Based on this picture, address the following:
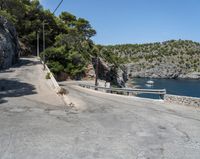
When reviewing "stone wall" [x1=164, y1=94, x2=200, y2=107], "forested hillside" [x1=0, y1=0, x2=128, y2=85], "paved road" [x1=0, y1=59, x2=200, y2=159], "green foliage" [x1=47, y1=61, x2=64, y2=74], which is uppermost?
"forested hillside" [x1=0, y1=0, x2=128, y2=85]

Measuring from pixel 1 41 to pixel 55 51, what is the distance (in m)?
15.9

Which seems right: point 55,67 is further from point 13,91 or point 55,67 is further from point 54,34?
point 13,91

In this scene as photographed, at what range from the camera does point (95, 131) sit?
11.9m

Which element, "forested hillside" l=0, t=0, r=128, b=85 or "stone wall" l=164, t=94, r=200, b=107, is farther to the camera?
"forested hillside" l=0, t=0, r=128, b=85

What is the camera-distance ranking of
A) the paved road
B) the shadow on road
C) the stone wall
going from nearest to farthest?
the paved road < the stone wall < the shadow on road

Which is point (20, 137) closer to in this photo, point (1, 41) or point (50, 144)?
point (50, 144)

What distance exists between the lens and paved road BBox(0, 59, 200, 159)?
9242 millimetres

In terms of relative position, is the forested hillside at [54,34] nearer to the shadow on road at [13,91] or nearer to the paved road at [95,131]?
the shadow on road at [13,91]

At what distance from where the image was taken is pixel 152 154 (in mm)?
9227

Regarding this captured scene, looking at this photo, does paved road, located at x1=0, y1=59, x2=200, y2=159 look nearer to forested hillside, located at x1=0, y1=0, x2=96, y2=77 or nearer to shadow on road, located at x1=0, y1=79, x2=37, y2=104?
shadow on road, located at x1=0, y1=79, x2=37, y2=104

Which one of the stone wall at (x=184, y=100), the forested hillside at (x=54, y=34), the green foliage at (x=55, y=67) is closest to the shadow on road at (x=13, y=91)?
the stone wall at (x=184, y=100)

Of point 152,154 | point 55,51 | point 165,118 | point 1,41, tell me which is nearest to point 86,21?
point 55,51

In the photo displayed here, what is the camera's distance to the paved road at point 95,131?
924 centimetres

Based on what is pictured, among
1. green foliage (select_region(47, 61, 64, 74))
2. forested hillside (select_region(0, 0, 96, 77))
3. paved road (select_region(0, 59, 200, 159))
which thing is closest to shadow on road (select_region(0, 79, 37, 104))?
paved road (select_region(0, 59, 200, 159))
